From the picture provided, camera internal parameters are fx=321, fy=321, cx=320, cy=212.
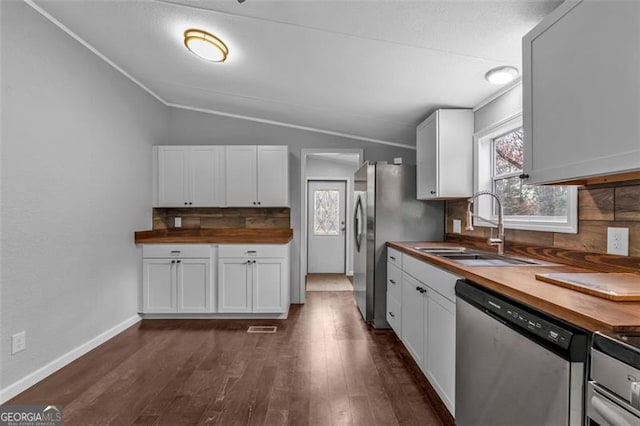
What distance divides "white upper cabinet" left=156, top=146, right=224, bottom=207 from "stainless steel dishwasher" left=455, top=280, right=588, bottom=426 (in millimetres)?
3086

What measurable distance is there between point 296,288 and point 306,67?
8.93 feet

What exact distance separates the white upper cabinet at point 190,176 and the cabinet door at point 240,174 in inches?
3.4

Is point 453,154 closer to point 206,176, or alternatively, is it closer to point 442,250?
point 442,250

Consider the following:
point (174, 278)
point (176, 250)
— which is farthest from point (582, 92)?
point (174, 278)

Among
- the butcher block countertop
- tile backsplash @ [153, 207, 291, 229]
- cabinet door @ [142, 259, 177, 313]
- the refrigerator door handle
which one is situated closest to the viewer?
the butcher block countertop

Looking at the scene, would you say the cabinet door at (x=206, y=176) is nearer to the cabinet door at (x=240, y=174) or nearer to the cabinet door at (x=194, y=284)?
the cabinet door at (x=240, y=174)

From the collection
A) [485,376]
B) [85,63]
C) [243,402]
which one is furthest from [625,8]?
[85,63]

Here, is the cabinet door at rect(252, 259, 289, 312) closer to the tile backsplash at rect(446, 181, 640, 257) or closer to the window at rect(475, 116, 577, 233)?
the window at rect(475, 116, 577, 233)

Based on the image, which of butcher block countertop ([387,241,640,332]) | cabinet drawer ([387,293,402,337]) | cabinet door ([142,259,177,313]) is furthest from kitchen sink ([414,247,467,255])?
cabinet door ([142,259,177,313])

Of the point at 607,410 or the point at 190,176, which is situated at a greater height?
the point at 190,176

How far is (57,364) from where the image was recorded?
7.91 ft

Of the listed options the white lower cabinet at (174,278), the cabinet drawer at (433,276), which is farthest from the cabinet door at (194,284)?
the cabinet drawer at (433,276)

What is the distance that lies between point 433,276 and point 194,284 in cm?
260

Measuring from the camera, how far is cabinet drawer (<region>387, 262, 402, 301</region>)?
9.24 ft
